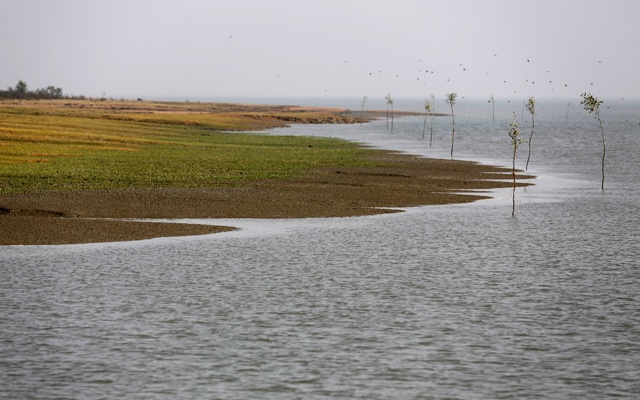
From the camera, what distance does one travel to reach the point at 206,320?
A: 25.5 metres

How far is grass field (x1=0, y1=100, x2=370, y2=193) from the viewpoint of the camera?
60000mm

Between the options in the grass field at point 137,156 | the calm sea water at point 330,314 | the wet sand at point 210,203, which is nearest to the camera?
the calm sea water at point 330,314

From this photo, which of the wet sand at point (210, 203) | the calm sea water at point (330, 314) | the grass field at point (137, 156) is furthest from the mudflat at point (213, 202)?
the grass field at point (137, 156)

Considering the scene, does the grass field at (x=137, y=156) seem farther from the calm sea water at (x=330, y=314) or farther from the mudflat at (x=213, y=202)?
the calm sea water at (x=330, y=314)

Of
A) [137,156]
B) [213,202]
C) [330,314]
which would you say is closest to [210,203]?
[213,202]

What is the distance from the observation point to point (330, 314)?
1035 inches

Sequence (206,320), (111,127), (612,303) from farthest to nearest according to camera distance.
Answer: (111,127), (612,303), (206,320)

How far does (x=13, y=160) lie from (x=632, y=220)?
44.9m

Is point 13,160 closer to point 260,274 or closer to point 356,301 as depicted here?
point 260,274

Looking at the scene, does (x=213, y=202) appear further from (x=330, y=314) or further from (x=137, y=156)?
(x=137, y=156)

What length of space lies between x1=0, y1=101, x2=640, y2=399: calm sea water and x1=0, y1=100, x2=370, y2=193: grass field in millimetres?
17477

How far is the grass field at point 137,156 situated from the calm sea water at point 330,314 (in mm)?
17477

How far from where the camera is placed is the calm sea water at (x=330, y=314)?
786 inches

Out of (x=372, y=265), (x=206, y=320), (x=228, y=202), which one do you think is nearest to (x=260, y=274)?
(x=372, y=265)
